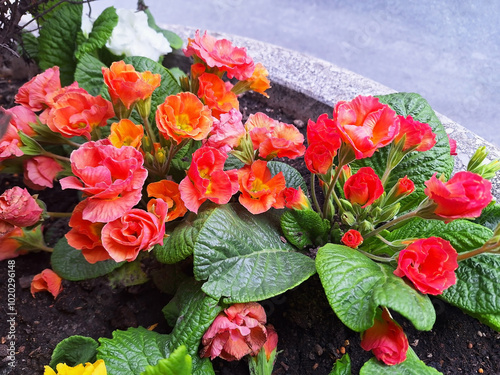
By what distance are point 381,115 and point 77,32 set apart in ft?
2.56

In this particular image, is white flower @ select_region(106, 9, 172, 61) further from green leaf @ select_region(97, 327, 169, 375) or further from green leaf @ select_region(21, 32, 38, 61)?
green leaf @ select_region(97, 327, 169, 375)

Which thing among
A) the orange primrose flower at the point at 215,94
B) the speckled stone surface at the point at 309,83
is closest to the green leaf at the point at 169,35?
the speckled stone surface at the point at 309,83

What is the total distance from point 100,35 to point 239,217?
1.84 feet

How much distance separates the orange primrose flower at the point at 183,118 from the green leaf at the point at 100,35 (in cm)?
39

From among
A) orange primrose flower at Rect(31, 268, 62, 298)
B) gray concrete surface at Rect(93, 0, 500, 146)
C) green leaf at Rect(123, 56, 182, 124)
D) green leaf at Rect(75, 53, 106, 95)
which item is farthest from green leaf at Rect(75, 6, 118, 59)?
gray concrete surface at Rect(93, 0, 500, 146)

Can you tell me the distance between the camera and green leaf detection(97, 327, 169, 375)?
759 millimetres

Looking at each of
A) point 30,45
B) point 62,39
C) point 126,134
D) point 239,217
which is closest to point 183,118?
point 126,134

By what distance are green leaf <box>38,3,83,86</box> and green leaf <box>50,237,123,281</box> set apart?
472mm

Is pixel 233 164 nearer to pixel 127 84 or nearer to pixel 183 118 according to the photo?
pixel 183 118

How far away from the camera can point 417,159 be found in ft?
3.11

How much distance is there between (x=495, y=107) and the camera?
1.70 metres

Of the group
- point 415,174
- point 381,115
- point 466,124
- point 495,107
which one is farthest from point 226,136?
point 495,107

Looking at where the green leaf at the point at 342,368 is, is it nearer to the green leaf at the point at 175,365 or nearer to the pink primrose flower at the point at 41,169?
the green leaf at the point at 175,365

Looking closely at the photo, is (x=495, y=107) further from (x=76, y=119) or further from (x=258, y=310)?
(x=76, y=119)
